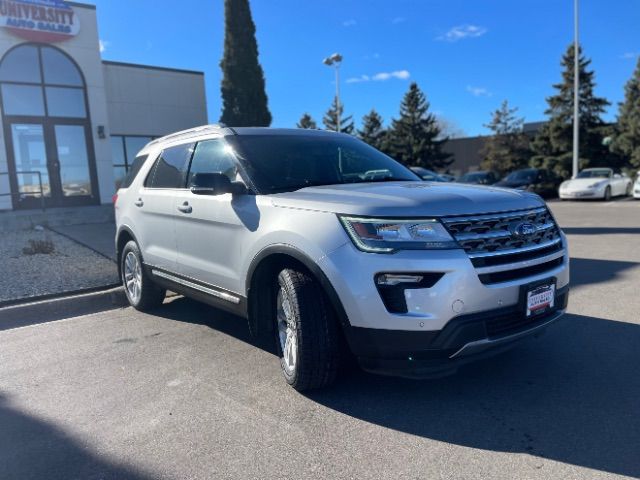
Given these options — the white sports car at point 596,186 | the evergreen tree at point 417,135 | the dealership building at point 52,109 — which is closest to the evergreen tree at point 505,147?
the evergreen tree at point 417,135

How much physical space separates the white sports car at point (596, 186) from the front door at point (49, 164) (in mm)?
18448

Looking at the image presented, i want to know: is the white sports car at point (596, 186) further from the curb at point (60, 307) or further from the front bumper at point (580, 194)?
the curb at point (60, 307)

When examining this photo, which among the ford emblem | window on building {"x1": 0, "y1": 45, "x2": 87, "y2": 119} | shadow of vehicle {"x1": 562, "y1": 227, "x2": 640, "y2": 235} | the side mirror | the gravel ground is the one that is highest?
window on building {"x1": 0, "y1": 45, "x2": 87, "y2": 119}

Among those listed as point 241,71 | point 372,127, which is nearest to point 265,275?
point 241,71

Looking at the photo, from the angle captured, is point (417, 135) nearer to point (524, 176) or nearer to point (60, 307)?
point (524, 176)

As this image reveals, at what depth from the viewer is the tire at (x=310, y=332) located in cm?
321

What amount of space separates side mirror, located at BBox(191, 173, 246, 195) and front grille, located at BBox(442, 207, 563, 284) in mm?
1649

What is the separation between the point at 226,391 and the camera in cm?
360

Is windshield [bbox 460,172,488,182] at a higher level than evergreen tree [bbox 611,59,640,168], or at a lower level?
lower

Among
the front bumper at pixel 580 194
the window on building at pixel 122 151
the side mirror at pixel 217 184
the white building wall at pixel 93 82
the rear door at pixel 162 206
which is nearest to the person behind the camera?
the side mirror at pixel 217 184

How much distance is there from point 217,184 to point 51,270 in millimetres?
4751

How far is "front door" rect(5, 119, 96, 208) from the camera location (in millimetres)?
A: 14734

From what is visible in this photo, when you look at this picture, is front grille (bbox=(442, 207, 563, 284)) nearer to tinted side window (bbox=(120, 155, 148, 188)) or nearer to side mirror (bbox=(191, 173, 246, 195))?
side mirror (bbox=(191, 173, 246, 195))

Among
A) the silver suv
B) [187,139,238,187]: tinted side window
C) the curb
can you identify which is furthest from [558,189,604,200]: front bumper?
[187,139,238,187]: tinted side window
